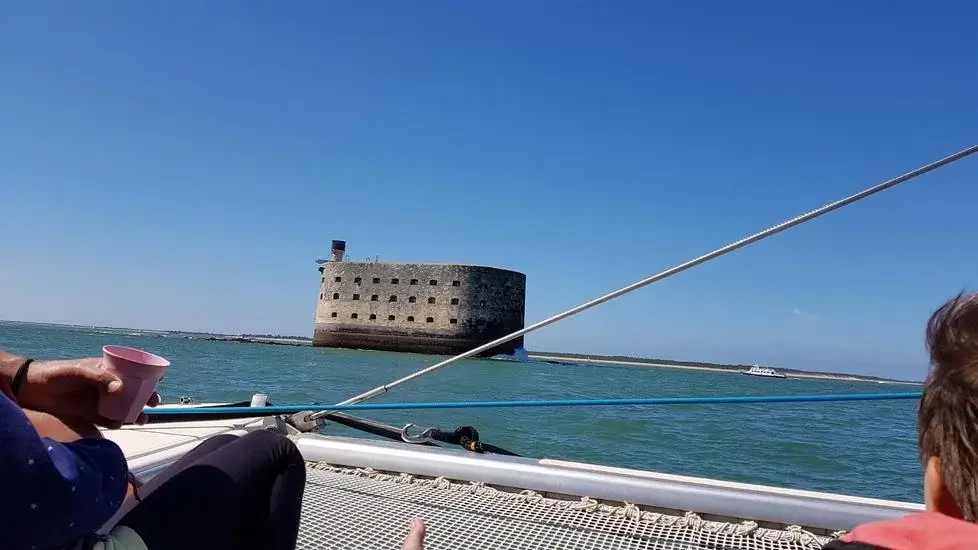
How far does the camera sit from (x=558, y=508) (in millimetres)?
2172

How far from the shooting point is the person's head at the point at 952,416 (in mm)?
573

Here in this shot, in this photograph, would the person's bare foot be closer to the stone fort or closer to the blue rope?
the blue rope

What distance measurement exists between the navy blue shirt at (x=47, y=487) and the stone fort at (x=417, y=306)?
32688mm

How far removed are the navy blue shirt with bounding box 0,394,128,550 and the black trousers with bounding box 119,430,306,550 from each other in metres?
0.19

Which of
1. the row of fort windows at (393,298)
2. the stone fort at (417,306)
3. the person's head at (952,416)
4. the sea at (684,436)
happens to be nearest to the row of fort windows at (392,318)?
the stone fort at (417,306)

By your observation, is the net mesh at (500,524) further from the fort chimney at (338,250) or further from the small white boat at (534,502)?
the fort chimney at (338,250)

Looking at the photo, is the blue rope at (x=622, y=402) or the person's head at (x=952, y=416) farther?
the blue rope at (x=622, y=402)

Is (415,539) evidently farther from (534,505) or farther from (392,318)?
(392,318)

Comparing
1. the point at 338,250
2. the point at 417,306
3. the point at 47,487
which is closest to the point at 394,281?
the point at 417,306

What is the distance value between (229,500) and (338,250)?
127ft

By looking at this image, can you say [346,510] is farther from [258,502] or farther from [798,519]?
[798,519]


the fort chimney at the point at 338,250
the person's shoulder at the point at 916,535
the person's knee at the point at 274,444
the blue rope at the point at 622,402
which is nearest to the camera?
the person's shoulder at the point at 916,535

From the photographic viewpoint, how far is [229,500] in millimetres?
1156

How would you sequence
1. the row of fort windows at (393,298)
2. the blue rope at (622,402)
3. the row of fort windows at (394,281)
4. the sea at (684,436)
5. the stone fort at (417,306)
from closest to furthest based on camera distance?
the blue rope at (622,402), the sea at (684,436), the stone fort at (417,306), the row of fort windows at (393,298), the row of fort windows at (394,281)
